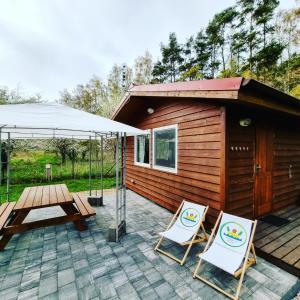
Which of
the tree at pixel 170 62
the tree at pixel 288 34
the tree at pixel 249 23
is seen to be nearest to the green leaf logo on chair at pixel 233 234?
the tree at pixel 249 23

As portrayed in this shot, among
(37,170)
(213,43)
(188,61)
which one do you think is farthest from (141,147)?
(188,61)

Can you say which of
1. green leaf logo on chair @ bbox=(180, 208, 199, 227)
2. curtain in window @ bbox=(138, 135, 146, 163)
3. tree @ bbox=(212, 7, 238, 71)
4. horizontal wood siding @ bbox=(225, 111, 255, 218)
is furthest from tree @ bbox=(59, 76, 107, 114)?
green leaf logo on chair @ bbox=(180, 208, 199, 227)

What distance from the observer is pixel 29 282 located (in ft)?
7.19

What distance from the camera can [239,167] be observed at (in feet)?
11.4

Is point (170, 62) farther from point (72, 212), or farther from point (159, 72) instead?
point (72, 212)

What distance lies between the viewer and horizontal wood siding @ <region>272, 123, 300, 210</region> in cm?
445

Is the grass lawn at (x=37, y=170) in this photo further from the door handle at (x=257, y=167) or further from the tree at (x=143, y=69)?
the tree at (x=143, y=69)

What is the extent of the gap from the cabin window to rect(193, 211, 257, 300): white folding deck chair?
11.3 feet

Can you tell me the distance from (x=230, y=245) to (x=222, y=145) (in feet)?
5.10

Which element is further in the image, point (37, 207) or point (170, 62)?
point (170, 62)

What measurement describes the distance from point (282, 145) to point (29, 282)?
5.67 m

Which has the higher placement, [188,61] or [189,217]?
[188,61]

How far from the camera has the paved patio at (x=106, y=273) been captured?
80.1 inches

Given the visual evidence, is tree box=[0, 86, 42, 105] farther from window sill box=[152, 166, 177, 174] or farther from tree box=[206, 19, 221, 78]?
tree box=[206, 19, 221, 78]
